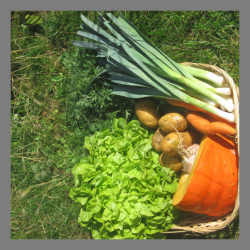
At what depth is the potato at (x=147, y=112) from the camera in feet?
6.95

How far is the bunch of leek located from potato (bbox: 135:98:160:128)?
0.53 feet

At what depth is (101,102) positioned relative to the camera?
2.15m

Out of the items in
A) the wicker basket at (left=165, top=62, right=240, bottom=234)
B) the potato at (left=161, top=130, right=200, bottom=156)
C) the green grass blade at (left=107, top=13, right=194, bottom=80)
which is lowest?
the wicker basket at (left=165, top=62, right=240, bottom=234)

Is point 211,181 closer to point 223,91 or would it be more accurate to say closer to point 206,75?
point 223,91

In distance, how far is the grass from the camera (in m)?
2.38

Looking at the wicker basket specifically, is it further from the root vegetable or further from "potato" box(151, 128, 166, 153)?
"potato" box(151, 128, 166, 153)

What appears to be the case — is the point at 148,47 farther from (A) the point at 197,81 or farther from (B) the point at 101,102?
(B) the point at 101,102

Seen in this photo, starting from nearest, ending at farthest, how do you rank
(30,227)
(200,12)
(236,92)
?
(236,92) → (200,12) → (30,227)

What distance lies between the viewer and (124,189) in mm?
1871

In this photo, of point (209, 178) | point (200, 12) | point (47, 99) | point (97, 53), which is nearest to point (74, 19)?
point (97, 53)

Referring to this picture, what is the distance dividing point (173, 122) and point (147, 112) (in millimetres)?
278

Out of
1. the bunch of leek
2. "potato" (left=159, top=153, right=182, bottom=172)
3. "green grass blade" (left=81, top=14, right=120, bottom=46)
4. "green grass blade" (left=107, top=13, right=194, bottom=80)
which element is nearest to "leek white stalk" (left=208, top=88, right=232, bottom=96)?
the bunch of leek

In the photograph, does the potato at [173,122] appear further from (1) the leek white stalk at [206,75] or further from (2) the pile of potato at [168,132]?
(1) the leek white stalk at [206,75]

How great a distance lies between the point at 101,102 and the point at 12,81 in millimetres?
1301
